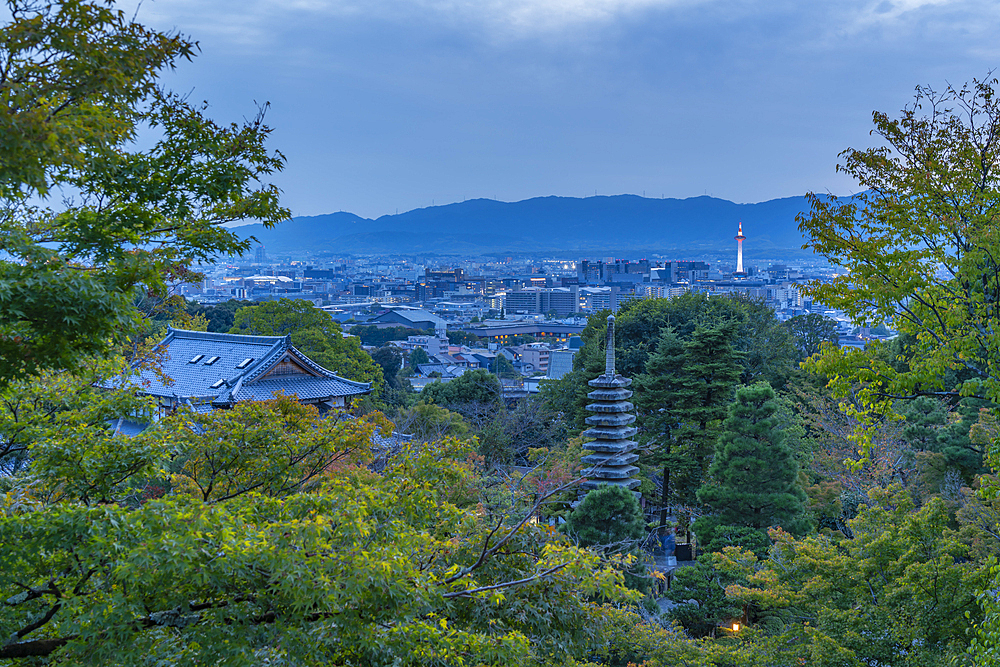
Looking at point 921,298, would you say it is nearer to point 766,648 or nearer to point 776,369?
point 766,648

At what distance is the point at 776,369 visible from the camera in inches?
1112

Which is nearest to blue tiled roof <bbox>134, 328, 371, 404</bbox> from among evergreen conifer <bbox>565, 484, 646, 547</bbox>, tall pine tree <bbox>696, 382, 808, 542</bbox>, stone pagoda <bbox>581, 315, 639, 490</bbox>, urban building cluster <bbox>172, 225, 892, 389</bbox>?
stone pagoda <bbox>581, 315, 639, 490</bbox>

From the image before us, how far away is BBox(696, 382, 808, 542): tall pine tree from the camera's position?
16.2 meters

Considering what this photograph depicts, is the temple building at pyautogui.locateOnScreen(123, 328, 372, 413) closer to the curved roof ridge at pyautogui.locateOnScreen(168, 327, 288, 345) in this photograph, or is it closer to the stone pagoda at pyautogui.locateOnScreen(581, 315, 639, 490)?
the curved roof ridge at pyautogui.locateOnScreen(168, 327, 288, 345)

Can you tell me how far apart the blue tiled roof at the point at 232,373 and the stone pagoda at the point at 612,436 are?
7.11 metres

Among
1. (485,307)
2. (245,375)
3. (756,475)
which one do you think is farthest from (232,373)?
(485,307)

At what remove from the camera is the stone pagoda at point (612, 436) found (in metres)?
19.9

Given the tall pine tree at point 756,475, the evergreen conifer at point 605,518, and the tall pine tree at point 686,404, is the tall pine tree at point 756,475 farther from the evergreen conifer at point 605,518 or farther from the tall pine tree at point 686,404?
the tall pine tree at point 686,404

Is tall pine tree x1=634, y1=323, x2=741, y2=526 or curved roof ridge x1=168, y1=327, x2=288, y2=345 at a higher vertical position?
curved roof ridge x1=168, y1=327, x2=288, y2=345

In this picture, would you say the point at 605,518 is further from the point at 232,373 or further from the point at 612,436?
the point at 232,373

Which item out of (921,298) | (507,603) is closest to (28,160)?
(507,603)

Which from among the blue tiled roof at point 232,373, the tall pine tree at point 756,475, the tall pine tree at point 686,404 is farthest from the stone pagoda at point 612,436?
the blue tiled roof at point 232,373

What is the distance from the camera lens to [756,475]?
16438 millimetres

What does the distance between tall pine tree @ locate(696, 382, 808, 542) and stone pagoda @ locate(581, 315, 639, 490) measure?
3.41 meters
